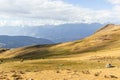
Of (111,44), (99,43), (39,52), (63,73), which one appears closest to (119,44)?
(111,44)

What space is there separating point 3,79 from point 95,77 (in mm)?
10917

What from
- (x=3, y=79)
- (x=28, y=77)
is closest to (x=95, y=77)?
(x=28, y=77)

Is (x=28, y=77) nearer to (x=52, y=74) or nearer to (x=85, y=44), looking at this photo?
(x=52, y=74)

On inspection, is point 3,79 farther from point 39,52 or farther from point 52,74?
point 39,52

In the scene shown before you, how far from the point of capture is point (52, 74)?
3888 centimetres

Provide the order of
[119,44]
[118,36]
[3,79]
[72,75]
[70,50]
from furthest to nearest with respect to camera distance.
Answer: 1. [118,36]
2. [70,50]
3. [119,44]
4. [72,75]
5. [3,79]

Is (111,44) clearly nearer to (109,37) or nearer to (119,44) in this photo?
(119,44)

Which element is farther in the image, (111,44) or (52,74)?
(111,44)

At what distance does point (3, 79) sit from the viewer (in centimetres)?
3559

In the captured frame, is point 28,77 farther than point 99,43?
No

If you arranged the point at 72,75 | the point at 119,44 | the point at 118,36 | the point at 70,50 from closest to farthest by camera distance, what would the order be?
the point at 72,75 < the point at 119,44 < the point at 70,50 < the point at 118,36

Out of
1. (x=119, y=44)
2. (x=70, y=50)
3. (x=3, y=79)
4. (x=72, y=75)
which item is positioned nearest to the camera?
(x=3, y=79)

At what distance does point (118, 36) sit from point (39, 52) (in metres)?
→ 46.3

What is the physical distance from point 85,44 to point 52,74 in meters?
135
